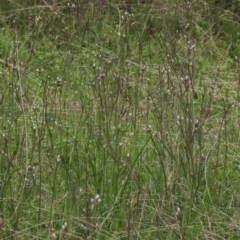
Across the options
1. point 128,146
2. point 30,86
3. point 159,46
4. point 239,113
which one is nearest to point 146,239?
point 128,146

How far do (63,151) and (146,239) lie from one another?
33.8 inches

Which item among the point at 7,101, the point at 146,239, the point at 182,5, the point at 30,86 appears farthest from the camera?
the point at 182,5

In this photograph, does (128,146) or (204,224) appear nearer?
(204,224)

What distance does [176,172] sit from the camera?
10.3ft

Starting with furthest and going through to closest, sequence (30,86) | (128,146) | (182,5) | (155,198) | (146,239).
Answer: (182,5), (30,86), (128,146), (155,198), (146,239)

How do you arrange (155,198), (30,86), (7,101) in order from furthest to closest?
(30,86) → (7,101) → (155,198)

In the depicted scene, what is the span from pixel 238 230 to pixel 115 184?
535 millimetres

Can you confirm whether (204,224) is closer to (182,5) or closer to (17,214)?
(17,214)

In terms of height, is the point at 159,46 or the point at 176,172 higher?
the point at 176,172

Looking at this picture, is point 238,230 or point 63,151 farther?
point 63,151

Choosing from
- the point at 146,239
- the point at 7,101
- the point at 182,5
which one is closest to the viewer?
the point at 146,239

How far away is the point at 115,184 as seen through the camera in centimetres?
317

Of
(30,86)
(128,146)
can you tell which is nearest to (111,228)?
(128,146)

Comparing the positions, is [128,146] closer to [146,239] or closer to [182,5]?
[146,239]
